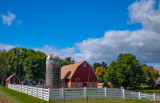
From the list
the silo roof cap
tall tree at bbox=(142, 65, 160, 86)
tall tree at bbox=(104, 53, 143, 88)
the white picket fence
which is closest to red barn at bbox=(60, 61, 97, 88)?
the silo roof cap

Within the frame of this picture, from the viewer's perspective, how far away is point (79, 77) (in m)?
43.6

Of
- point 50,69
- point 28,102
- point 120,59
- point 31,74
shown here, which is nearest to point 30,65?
point 31,74

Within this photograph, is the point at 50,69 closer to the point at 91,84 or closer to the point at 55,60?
the point at 55,60

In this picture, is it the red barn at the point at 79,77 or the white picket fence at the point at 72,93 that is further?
the red barn at the point at 79,77

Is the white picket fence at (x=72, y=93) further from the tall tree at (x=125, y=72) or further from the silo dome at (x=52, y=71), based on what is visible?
the tall tree at (x=125, y=72)

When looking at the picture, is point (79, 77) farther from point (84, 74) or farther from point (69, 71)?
point (69, 71)

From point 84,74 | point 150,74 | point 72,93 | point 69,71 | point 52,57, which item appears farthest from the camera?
point 150,74

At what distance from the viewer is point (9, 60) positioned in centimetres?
6241

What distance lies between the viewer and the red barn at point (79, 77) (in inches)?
1688

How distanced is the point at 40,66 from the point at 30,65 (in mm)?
3391

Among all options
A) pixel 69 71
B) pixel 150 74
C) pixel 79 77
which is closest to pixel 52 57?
pixel 69 71

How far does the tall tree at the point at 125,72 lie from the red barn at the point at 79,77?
42.5 ft

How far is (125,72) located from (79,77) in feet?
58.2

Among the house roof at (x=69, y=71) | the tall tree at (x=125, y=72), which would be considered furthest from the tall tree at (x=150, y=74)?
the house roof at (x=69, y=71)
